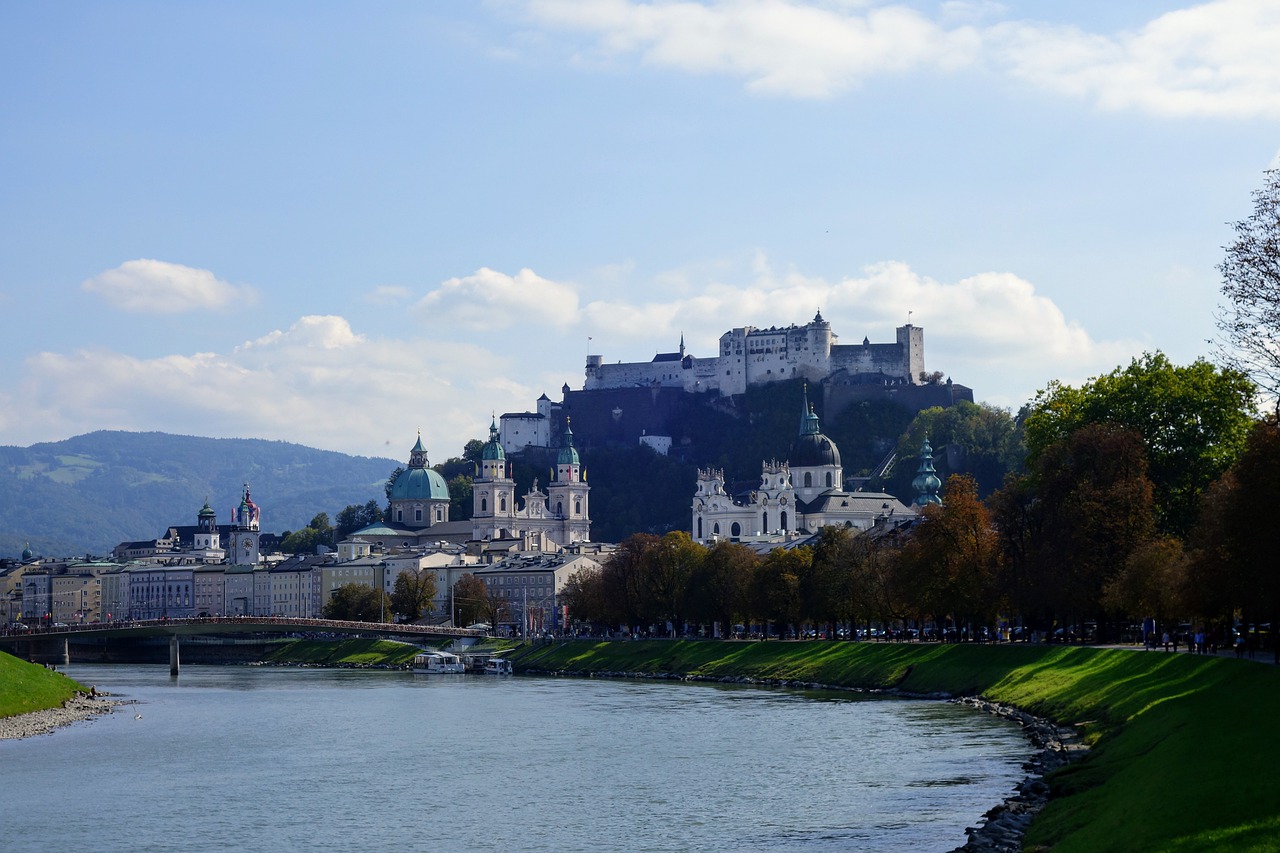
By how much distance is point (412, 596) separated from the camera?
427ft

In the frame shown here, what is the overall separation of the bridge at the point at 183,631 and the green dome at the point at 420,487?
6517 cm

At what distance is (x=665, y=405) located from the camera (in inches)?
7392

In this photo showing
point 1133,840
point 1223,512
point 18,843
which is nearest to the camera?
point 1133,840

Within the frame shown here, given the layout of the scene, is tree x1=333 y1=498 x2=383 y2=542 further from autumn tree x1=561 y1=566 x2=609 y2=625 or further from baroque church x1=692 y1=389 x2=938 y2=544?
autumn tree x1=561 y1=566 x2=609 y2=625

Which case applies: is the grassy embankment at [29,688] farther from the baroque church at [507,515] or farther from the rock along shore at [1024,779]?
the baroque church at [507,515]

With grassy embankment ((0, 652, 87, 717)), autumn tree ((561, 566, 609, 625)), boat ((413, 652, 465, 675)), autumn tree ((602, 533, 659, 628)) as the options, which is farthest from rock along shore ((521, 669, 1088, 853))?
boat ((413, 652, 465, 675))

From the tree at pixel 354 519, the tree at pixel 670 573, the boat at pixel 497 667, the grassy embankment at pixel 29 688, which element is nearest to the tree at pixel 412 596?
the boat at pixel 497 667

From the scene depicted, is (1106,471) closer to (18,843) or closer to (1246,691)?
(1246,691)

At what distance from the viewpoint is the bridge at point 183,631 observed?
95938 mm

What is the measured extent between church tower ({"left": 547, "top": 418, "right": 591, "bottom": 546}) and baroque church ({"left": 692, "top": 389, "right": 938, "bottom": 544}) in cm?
2209

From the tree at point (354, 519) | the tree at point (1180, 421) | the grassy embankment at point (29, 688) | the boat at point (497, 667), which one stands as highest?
the tree at point (354, 519)

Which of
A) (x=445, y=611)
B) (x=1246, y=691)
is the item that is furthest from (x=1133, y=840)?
(x=445, y=611)

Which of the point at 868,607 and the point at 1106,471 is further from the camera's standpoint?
the point at 868,607

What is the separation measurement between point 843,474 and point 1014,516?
106m
